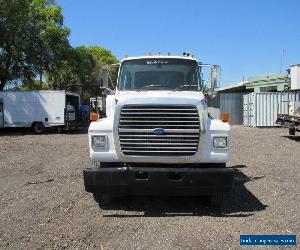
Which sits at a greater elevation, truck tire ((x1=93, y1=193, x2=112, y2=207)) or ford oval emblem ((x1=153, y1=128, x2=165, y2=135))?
ford oval emblem ((x1=153, y1=128, x2=165, y2=135))

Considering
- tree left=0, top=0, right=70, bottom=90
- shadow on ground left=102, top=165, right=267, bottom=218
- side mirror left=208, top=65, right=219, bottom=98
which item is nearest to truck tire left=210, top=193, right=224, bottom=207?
shadow on ground left=102, top=165, right=267, bottom=218

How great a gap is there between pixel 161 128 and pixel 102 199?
5.87 feet

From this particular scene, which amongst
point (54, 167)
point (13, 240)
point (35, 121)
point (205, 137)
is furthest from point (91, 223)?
point (35, 121)

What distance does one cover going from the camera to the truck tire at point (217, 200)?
804 cm

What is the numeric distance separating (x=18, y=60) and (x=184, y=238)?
30026 millimetres

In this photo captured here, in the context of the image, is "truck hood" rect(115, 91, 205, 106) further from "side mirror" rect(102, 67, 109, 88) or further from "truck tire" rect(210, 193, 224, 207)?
"side mirror" rect(102, 67, 109, 88)

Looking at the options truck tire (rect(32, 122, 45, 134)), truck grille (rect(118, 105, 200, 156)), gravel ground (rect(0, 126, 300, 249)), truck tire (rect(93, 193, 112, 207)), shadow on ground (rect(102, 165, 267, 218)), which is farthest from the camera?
truck tire (rect(32, 122, 45, 134))

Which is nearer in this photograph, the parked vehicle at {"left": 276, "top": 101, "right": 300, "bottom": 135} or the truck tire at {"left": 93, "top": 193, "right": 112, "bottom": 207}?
the truck tire at {"left": 93, "top": 193, "right": 112, "bottom": 207}

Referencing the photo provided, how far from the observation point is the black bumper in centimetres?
751

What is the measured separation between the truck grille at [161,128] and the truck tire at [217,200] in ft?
3.06

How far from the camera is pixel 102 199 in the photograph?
8430 millimetres

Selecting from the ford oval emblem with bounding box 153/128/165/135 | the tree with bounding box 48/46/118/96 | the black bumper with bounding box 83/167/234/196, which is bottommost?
the black bumper with bounding box 83/167/234/196

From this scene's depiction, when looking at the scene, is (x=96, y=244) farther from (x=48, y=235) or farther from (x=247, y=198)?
(x=247, y=198)

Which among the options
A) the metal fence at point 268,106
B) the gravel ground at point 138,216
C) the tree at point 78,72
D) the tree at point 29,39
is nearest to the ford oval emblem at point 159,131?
the gravel ground at point 138,216
